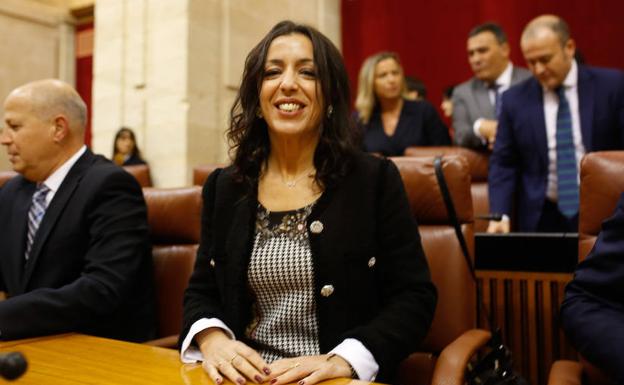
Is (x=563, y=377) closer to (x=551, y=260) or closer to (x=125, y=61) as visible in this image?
(x=551, y=260)

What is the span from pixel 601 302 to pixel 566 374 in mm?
153

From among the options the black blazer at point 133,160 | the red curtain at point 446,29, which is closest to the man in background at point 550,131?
the black blazer at point 133,160

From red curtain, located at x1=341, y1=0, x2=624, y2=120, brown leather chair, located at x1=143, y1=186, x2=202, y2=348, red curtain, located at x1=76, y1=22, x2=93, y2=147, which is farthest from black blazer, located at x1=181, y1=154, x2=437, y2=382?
red curtain, located at x1=76, y1=22, x2=93, y2=147

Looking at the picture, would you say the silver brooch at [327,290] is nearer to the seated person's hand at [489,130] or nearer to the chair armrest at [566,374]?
the chair armrest at [566,374]

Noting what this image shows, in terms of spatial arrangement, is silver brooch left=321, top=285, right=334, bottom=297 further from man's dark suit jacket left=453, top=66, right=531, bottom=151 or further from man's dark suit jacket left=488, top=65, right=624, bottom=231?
man's dark suit jacket left=453, top=66, right=531, bottom=151

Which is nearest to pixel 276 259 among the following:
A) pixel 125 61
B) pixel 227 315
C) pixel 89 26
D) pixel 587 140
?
pixel 227 315

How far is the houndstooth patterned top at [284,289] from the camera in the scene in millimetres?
1310

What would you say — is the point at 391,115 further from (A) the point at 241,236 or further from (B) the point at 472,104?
(A) the point at 241,236

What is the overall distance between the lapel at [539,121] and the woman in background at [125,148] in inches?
92.7

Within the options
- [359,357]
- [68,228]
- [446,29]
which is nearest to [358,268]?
[359,357]

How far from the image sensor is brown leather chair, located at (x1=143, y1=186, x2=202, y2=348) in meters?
1.82

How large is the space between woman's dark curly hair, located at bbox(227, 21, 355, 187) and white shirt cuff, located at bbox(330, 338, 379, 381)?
1.23 ft

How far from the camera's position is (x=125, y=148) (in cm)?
387

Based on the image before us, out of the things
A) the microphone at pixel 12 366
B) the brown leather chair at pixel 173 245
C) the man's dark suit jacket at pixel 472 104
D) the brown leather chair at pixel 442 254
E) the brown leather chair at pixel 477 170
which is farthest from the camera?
the man's dark suit jacket at pixel 472 104
